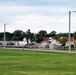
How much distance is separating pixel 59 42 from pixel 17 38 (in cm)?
6331

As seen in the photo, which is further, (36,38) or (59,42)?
(36,38)

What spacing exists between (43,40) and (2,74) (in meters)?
137

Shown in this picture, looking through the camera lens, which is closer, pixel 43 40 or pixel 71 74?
pixel 71 74

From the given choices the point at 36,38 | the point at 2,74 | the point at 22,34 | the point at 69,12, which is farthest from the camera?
the point at 22,34

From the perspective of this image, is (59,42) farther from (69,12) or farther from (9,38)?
(9,38)

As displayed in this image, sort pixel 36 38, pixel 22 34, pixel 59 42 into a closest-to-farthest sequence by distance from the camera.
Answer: pixel 59 42 < pixel 36 38 < pixel 22 34

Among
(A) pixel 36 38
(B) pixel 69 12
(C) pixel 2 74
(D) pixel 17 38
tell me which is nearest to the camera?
(C) pixel 2 74

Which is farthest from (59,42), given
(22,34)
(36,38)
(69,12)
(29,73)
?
(29,73)

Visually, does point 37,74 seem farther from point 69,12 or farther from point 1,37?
point 1,37

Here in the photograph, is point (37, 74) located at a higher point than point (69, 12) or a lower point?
lower

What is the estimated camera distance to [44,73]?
66.5 ft

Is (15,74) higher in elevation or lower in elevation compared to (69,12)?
lower

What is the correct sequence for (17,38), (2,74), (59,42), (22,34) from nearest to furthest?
1. (2,74)
2. (59,42)
3. (17,38)
4. (22,34)

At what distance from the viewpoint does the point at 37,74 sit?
19.7m
